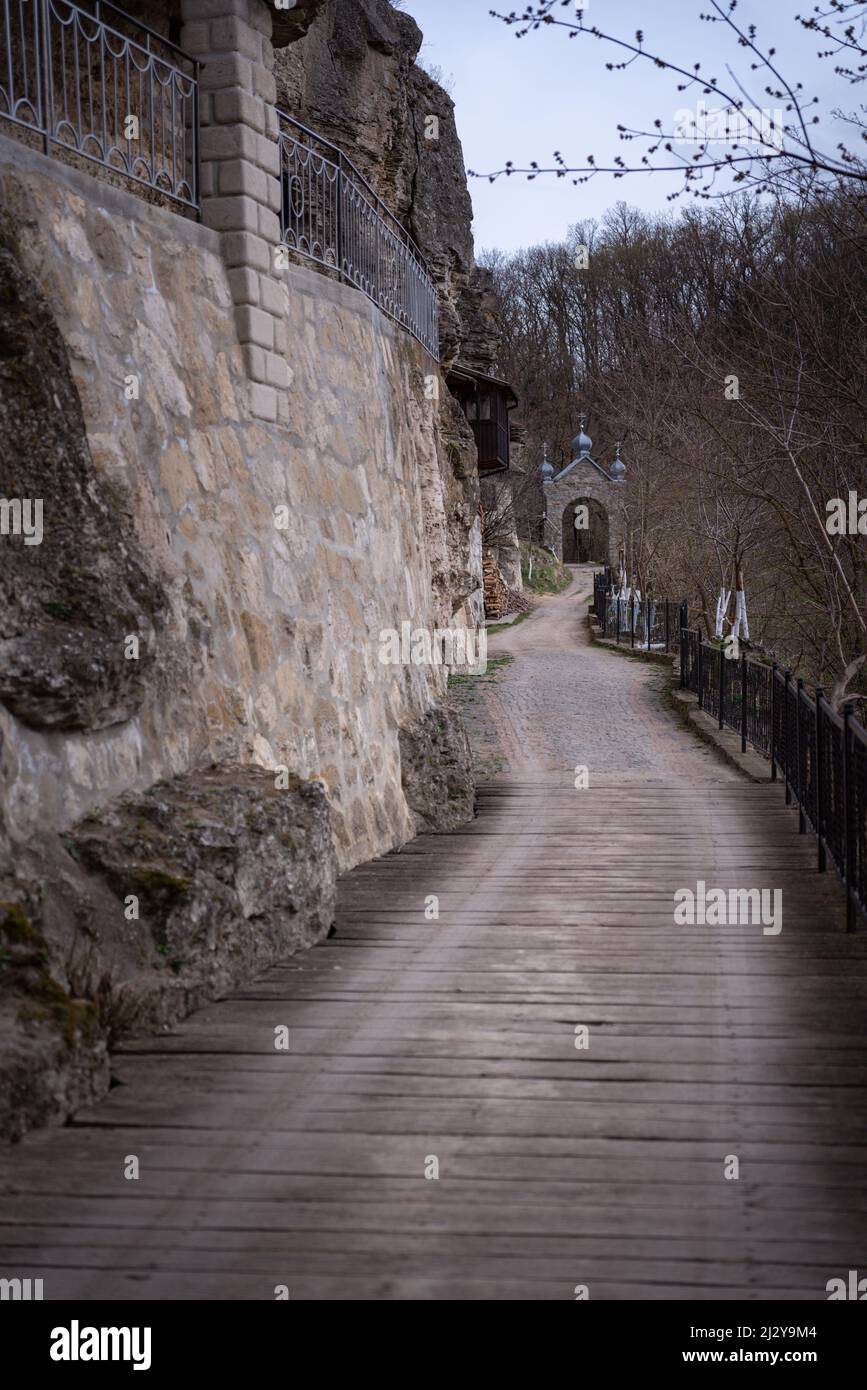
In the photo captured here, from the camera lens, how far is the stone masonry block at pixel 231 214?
906cm

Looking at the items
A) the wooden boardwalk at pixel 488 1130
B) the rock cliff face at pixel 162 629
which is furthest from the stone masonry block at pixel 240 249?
the wooden boardwalk at pixel 488 1130

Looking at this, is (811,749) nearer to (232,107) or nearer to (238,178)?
(238,178)

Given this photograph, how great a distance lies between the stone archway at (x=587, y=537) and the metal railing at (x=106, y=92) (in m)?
55.5

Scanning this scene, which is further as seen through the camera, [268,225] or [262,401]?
[268,225]

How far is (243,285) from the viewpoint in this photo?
903 cm

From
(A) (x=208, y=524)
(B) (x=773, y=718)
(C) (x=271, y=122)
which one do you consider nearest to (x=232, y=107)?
(C) (x=271, y=122)

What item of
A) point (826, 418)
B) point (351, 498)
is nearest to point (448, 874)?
point (351, 498)

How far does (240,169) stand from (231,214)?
1.10ft

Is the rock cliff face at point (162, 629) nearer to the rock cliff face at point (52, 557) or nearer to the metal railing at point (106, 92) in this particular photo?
the rock cliff face at point (52, 557)

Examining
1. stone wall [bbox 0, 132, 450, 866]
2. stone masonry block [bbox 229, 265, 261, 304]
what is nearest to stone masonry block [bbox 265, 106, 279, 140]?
stone wall [bbox 0, 132, 450, 866]

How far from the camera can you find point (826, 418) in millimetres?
15422

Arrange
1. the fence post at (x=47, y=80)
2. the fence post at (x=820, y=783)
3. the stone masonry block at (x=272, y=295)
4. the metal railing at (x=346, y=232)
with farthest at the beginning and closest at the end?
1. the metal railing at (x=346, y=232)
2. the fence post at (x=820, y=783)
3. the stone masonry block at (x=272, y=295)
4. the fence post at (x=47, y=80)
